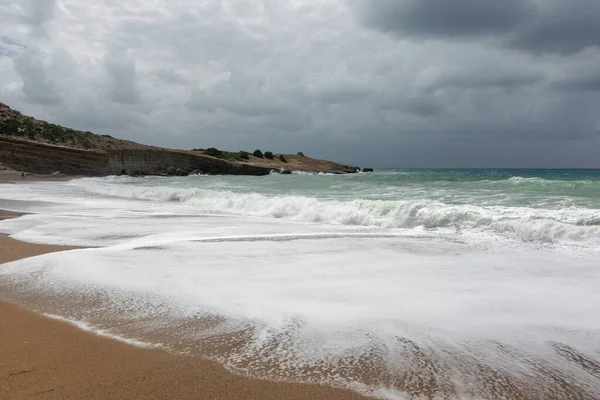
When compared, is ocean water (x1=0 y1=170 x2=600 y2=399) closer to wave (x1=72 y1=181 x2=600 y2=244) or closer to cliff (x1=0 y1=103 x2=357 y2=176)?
wave (x1=72 y1=181 x2=600 y2=244)

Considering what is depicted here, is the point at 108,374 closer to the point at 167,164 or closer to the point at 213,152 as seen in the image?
the point at 167,164

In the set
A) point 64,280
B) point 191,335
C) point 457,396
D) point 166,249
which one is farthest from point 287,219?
point 457,396

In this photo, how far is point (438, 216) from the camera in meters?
11.4

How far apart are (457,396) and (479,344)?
981mm

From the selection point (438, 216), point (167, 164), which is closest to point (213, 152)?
point (167, 164)

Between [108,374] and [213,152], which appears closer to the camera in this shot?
[108,374]

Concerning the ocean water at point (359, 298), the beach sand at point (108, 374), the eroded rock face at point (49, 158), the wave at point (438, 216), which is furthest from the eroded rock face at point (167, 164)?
the beach sand at point (108, 374)

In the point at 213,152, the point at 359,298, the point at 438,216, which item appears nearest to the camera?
the point at 359,298

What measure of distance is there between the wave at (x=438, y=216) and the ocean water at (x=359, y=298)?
67mm

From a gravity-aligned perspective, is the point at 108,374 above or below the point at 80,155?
below

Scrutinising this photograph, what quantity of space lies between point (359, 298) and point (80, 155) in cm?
4053

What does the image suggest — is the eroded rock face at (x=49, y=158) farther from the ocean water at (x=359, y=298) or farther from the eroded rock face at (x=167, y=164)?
the ocean water at (x=359, y=298)

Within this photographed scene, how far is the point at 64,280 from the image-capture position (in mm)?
5773

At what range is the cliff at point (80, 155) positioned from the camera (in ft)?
119
